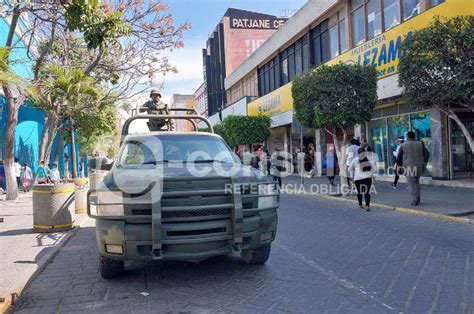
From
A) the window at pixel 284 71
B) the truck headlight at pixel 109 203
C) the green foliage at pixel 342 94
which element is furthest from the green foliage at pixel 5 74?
the window at pixel 284 71

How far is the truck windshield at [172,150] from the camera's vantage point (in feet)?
20.0

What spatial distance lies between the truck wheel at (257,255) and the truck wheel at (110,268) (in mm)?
1622

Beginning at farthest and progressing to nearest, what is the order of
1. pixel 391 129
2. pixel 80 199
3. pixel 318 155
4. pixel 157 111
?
pixel 318 155 → pixel 391 129 → pixel 80 199 → pixel 157 111

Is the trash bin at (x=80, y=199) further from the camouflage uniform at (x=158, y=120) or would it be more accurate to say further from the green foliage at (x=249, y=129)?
the green foliage at (x=249, y=129)

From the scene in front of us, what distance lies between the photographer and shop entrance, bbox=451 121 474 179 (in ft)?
51.0

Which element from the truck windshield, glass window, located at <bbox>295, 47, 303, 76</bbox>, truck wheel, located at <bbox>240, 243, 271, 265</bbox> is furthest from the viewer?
glass window, located at <bbox>295, 47, 303, 76</bbox>

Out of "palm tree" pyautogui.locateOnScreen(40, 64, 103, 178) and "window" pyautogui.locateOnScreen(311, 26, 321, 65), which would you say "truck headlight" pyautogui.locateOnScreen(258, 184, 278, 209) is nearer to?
"palm tree" pyautogui.locateOnScreen(40, 64, 103, 178)

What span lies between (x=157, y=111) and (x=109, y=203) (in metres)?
4.72

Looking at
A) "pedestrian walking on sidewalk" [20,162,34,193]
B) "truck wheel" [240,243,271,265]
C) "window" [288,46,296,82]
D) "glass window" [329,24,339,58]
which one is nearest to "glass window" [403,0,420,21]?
"glass window" [329,24,339,58]

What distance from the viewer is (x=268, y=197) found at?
216 inches

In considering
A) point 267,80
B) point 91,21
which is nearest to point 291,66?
point 267,80

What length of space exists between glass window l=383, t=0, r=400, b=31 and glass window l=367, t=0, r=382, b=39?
1.22 feet

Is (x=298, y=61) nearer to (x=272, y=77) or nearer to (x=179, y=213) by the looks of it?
(x=272, y=77)

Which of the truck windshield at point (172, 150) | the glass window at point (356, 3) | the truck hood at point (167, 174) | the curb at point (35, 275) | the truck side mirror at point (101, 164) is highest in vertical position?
the glass window at point (356, 3)
